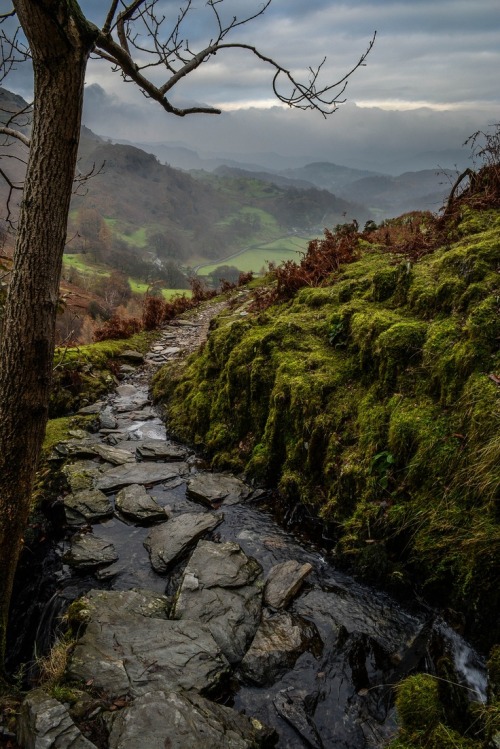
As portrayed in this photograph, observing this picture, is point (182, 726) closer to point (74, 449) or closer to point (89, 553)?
point (89, 553)

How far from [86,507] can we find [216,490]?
1.98m

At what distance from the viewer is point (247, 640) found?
3891mm

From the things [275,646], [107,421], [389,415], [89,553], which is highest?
[389,415]

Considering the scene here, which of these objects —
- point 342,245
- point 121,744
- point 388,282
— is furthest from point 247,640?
point 342,245

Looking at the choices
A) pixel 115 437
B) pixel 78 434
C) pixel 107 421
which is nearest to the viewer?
pixel 78 434

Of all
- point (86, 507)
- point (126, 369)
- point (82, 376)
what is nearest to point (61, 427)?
point (82, 376)

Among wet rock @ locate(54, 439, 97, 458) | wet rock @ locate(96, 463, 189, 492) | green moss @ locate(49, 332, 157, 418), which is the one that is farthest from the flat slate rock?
wet rock @ locate(96, 463, 189, 492)

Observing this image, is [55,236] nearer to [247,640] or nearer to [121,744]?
[121,744]

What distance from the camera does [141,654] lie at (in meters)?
3.46

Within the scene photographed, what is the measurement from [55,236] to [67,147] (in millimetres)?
708

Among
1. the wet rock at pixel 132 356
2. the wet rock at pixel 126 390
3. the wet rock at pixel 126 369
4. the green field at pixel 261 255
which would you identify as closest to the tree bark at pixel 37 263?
the wet rock at pixel 126 390

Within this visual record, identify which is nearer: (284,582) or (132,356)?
(284,582)

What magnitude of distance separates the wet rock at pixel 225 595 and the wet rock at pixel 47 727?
1493 mm

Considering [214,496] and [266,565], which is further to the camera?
[214,496]
